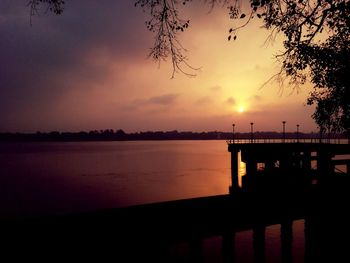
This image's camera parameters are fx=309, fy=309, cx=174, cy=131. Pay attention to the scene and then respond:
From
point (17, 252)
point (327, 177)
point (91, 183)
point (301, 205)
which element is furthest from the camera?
point (91, 183)

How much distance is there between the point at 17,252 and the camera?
2.59 m

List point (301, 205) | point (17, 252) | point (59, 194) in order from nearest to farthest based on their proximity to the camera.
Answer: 1. point (17, 252)
2. point (301, 205)
3. point (59, 194)

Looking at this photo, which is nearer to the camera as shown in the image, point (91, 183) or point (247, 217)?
point (247, 217)

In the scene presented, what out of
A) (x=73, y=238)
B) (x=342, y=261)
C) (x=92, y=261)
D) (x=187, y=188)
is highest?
(x=73, y=238)

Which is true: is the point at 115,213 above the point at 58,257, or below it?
above

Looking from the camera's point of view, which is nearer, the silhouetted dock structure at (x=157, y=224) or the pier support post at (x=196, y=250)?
the silhouetted dock structure at (x=157, y=224)

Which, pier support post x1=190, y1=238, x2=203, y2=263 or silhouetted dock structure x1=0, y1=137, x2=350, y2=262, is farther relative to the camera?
pier support post x1=190, y1=238, x2=203, y2=263

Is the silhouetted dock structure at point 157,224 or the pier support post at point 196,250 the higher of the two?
the silhouetted dock structure at point 157,224

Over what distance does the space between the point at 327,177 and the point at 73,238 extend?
5.87 meters

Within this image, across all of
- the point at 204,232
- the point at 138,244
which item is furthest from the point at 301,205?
the point at 138,244

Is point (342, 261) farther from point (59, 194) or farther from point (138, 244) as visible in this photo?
point (59, 194)

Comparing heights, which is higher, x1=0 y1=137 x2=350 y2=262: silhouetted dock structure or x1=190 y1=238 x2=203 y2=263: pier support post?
x1=0 y1=137 x2=350 y2=262: silhouetted dock structure

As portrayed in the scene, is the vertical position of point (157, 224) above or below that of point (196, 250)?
above

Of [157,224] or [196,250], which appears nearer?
[157,224]
